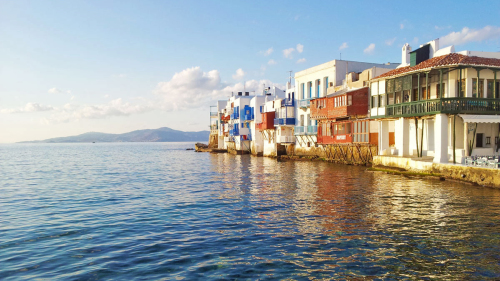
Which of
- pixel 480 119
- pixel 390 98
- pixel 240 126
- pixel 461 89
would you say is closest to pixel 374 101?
pixel 390 98

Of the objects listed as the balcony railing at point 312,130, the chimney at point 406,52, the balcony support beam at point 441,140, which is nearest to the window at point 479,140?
the balcony support beam at point 441,140

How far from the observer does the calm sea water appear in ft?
35.5

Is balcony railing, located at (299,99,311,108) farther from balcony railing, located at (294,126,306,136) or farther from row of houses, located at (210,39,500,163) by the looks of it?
balcony railing, located at (294,126,306,136)

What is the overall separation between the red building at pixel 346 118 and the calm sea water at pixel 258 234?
16986mm

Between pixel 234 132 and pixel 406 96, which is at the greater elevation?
pixel 406 96

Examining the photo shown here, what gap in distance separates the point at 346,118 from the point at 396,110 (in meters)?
13.8

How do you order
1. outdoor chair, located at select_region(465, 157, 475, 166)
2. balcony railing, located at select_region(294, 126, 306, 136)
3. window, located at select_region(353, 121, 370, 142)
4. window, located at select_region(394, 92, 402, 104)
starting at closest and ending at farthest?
outdoor chair, located at select_region(465, 157, 475, 166) < window, located at select_region(394, 92, 402, 104) < window, located at select_region(353, 121, 370, 142) < balcony railing, located at select_region(294, 126, 306, 136)

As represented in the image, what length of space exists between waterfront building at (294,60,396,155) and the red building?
423 centimetres

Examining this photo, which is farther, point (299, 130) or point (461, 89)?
point (299, 130)

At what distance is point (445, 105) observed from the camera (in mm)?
29469

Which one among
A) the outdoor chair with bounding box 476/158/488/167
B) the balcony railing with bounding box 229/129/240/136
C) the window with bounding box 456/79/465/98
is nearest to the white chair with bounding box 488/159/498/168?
the outdoor chair with bounding box 476/158/488/167

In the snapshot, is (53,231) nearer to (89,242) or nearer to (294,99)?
(89,242)

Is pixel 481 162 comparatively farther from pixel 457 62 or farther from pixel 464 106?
pixel 457 62

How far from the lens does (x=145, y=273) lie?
34.8ft
